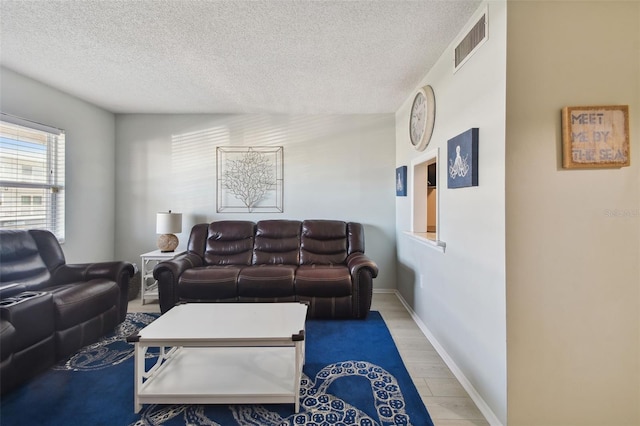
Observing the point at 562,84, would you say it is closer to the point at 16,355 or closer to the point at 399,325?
the point at 399,325

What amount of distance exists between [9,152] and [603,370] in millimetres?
4926

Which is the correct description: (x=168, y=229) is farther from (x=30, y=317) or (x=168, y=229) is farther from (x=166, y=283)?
(x=30, y=317)

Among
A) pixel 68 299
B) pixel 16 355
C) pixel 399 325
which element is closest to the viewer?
pixel 16 355

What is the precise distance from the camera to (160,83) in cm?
291

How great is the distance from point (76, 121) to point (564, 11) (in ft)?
15.4

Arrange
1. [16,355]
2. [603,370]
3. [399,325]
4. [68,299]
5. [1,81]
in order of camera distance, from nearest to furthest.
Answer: [603,370], [16,355], [68,299], [1,81], [399,325]

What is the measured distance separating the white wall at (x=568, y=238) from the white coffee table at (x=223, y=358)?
129 centimetres

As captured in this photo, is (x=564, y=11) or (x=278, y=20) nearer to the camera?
(x=564, y=11)

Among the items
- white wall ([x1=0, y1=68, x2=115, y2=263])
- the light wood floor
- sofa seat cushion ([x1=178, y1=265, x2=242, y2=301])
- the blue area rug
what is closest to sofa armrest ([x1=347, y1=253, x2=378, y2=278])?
the light wood floor

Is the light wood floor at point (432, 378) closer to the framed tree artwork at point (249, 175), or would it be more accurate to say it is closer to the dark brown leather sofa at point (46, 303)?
the framed tree artwork at point (249, 175)

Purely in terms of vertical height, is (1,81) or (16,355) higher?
(1,81)

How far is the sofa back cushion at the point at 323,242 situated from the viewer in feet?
11.5

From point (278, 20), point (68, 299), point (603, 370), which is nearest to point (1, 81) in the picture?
point (68, 299)

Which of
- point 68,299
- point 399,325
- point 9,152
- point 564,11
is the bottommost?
point 399,325
